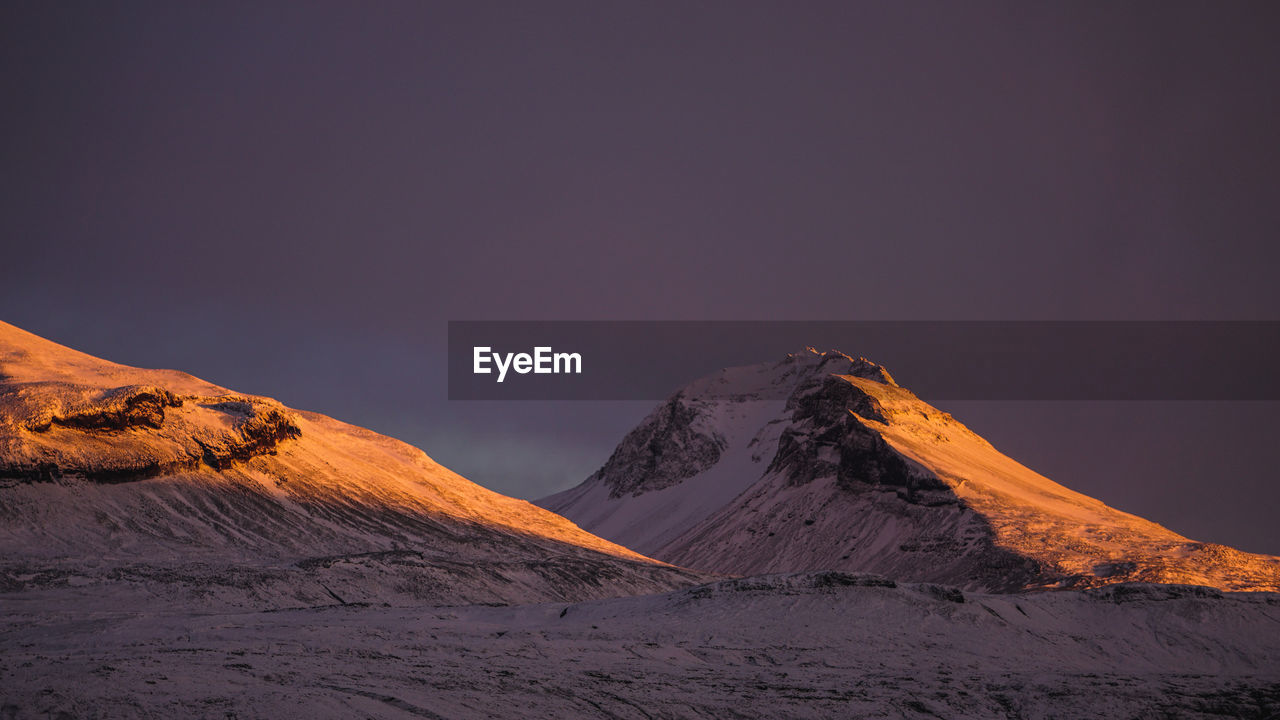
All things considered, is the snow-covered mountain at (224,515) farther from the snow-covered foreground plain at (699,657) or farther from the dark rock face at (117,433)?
the snow-covered foreground plain at (699,657)

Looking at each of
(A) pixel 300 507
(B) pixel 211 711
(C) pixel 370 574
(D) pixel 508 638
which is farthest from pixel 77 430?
(B) pixel 211 711

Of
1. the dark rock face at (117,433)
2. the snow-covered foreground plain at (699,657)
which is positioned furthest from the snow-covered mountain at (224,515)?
the snow-covered foreground plain at (699,657)

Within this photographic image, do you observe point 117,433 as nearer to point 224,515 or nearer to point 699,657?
point 224,515

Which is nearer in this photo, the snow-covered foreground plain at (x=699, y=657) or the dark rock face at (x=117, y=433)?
the snow-covered foreground plain at (x=699, y=657)

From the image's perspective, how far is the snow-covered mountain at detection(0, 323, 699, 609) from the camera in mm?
81250

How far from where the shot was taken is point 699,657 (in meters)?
42.8

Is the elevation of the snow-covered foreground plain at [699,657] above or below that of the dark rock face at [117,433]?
below

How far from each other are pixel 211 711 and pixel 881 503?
178m

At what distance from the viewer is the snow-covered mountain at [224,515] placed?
81.2m

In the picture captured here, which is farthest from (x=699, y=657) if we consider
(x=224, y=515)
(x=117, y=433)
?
(x=117, y=433)

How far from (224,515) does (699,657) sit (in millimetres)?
81716

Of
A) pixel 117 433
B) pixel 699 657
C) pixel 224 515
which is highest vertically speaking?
pixel 117 433

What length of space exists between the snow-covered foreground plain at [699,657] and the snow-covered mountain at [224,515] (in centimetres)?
1937

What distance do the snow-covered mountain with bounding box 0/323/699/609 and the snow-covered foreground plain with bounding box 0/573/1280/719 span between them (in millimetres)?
19371
